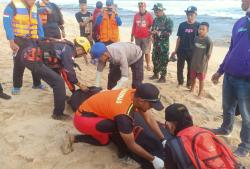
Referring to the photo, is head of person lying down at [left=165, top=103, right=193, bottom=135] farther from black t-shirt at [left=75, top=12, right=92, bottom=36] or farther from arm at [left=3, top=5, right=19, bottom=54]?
black t-shirt at [left=75, top=12, right=92, bottom=36]

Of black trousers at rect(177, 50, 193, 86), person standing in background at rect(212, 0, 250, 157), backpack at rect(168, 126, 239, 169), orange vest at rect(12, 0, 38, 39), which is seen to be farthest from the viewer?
black trousers at rect(177, 50, 193, 86)

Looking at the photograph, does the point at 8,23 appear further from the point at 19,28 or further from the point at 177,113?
the point at 177,113

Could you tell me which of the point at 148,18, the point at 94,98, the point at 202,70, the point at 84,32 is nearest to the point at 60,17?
A: the point at 84,32

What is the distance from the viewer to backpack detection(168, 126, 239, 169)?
8.82 ft

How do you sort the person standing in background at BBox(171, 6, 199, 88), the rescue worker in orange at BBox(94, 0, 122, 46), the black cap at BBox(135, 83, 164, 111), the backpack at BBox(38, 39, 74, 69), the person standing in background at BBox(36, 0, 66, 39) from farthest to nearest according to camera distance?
1. the rescue worker in orange at BBox(94, 0, 122, 46)
2. the person standing in background at BBox(36, 0, 66, 39)
3. the person standing in background at BBox(171, 6, 199, 88)
4. the backpack at BBox(38, 39, 74, 69)
5. the black cap at BBox(135, 83, 164, 111)

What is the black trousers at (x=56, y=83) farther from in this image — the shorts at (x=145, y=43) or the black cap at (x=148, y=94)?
the shorts at (x=145, y=43)

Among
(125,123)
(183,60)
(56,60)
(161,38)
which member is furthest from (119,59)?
(161,38)

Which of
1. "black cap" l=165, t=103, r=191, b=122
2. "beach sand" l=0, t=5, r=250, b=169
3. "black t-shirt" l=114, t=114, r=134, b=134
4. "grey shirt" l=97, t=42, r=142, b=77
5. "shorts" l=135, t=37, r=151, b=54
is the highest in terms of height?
"grey shirt" l=97, t=42, r=142, b=77

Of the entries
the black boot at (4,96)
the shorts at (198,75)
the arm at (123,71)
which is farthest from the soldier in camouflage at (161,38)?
the black boot at (4,96)

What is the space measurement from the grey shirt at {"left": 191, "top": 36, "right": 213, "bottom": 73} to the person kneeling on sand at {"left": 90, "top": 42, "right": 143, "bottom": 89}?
1.12 metres

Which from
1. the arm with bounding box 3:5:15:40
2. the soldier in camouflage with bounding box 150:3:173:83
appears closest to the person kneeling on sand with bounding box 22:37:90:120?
the arm with bounding box 3:5:15:40

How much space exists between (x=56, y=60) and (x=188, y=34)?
256 cm

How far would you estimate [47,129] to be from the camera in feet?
14.6

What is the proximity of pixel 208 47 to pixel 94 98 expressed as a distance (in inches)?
108
